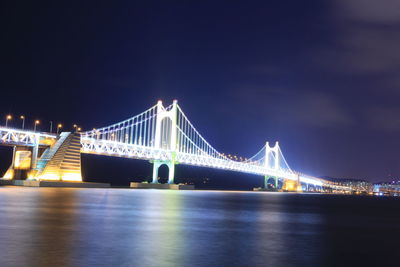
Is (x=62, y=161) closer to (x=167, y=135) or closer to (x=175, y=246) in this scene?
(x=167, y=135)

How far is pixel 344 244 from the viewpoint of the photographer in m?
10.8

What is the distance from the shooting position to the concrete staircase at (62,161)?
55.0m

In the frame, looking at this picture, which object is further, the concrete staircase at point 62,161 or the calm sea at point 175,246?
the concrete staircase at point 62,161

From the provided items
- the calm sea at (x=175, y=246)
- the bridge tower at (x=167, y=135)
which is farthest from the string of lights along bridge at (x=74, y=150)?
the calm sea at (x=175, y=246)

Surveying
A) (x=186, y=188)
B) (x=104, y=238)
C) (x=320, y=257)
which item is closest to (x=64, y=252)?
(x=104, y=238)

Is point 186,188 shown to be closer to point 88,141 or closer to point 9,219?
point 88,141

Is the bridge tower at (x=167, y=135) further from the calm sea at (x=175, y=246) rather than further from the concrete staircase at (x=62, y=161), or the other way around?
the calm sea at (x=175, y=246)

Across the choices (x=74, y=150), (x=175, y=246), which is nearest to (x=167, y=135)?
(x=74, y=150)

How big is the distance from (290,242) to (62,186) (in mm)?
48246

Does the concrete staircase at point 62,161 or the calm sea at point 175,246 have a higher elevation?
the concrete staircase at point 62,161

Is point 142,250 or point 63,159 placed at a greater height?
point 63,159

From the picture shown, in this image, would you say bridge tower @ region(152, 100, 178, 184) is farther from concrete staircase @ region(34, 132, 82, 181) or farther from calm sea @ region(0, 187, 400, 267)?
calm sea @ region(0, 187, 400, 267)

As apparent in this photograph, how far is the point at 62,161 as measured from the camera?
55.8m

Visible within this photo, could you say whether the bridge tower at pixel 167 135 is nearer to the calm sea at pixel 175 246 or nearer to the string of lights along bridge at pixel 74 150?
the string of lights along bridge at pixel 74 150
